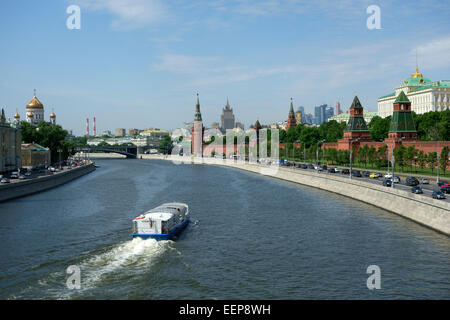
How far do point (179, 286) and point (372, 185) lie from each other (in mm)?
33113

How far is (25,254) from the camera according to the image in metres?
28.9

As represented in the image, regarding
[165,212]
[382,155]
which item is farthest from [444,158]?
[165,212]

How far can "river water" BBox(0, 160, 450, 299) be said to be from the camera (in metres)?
23.0

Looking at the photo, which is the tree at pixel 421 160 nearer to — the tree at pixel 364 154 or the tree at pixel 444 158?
the tree at pixel 444 158

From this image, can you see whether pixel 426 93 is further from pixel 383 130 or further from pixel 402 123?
pixel 402 123

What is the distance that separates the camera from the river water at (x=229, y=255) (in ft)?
75.4

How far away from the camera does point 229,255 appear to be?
29.2 metres

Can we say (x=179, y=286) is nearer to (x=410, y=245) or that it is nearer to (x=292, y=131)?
(x=410, y=245)

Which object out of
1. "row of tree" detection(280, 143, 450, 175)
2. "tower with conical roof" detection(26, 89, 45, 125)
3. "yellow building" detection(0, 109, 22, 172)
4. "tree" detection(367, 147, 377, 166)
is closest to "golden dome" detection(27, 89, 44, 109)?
"tower with conical roof" detection(26, 89, 45, 125)

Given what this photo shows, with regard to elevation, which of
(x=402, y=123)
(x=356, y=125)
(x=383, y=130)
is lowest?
(x=383, y=130)

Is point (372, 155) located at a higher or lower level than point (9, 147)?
lower

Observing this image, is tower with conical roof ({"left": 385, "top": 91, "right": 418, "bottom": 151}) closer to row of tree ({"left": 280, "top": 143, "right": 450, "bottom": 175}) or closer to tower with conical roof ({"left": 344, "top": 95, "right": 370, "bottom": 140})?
row of tree ({"left": 280, "top": 143, "right": 450, "bottom": 175})

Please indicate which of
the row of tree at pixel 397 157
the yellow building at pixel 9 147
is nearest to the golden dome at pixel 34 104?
the yellow building at pixel 9 147
